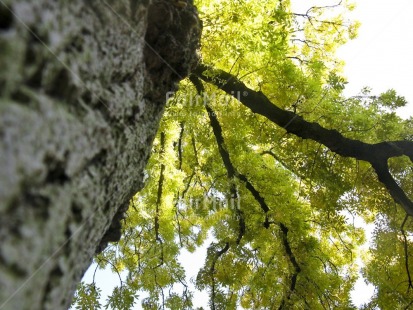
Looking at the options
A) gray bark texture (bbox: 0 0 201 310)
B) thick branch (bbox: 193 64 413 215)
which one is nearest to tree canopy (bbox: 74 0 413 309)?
thick branch (bbox: 193 64 413 215)

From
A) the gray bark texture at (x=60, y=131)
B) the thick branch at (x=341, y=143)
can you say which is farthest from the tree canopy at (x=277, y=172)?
the gray bark texture at (x=60, y=131)

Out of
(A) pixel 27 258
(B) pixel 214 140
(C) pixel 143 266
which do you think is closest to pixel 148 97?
(A) pixel 27 258

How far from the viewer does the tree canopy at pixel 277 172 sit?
13.9 ft

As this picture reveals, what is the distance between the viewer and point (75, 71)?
118cm

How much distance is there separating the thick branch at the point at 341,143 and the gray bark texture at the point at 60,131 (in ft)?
8.22

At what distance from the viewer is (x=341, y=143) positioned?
3873 millimetres

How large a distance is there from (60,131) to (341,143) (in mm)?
3359

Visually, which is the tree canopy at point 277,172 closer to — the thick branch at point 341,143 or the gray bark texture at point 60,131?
the thick branch at point 341,143

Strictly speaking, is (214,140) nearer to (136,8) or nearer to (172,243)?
(172,243)

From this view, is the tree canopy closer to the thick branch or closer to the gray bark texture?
the thick branch

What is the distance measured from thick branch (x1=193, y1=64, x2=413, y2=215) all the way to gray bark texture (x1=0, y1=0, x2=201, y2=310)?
2.50 m

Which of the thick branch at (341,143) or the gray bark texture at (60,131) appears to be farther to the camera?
the thick branch at (341,143)

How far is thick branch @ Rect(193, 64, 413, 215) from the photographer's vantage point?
3.78 metres

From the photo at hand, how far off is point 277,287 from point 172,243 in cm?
215
